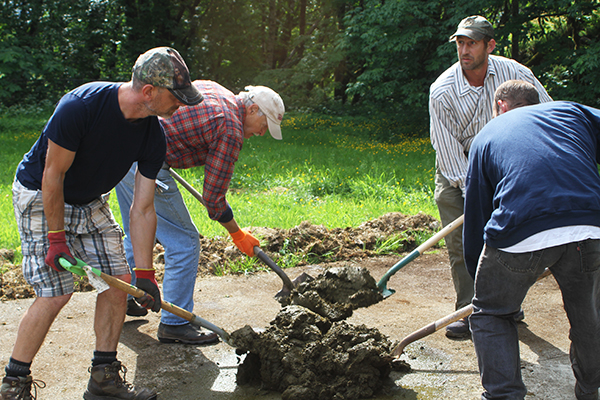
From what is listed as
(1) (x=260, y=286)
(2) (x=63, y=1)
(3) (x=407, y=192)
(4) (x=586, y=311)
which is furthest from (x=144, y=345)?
(2) (x=63, y=1)

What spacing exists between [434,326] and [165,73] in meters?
2.06

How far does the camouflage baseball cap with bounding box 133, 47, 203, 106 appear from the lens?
246 cm

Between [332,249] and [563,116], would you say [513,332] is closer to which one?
[563,116]

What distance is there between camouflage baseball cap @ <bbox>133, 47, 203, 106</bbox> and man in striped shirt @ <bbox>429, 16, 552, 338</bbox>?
1.97 metres

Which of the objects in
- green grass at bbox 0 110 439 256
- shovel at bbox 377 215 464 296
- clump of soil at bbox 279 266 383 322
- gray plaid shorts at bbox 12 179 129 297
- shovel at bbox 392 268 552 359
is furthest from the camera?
green grass at bbox 0 110 439 256

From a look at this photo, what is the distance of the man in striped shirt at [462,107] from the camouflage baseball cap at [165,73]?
197 cm

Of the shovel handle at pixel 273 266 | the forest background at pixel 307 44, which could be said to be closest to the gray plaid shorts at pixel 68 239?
the shovel handle at pixel 273 266

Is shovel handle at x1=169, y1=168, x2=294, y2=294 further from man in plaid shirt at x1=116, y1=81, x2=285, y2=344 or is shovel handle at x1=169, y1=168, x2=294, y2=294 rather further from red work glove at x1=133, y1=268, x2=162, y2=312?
red work glove at x1=133, y1=268, x2=162, y2=312

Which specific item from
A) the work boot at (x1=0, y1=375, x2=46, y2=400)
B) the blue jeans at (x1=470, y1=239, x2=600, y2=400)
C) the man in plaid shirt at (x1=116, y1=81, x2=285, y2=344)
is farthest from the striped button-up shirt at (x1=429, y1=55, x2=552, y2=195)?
the work boot at (x1=0, y1=375, x2=46, y2=400)

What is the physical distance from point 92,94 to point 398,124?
13263 millimetres

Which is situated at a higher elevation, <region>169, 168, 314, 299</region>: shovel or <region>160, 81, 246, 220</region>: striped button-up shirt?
<region>160, 81, 246, 220</region>: striped button-up shirt

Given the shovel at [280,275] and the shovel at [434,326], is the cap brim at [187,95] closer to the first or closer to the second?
the shovel at [280,275]

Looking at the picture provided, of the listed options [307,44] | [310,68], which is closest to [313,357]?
[310,68]

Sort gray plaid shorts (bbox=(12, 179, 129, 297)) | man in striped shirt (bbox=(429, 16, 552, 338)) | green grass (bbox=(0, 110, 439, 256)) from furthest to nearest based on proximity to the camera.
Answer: green grass (bbox=(0, 110, 439, 256))
man in striped shirt (bbox=(429, 16, 552, 338))
gray plaid shorts (bbox=(12, 179, 129, 297))
